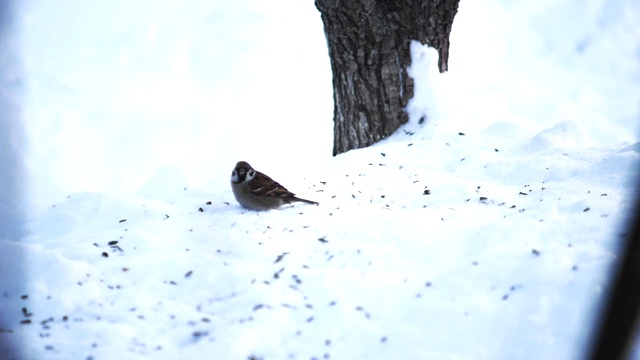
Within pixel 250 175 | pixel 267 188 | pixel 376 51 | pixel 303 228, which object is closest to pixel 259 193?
pixel 267 188

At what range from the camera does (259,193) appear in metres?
4.25

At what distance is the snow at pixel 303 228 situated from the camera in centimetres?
269

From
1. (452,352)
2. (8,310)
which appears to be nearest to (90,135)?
(8,310)

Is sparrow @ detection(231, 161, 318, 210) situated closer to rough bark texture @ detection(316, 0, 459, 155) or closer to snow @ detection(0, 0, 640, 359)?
snow @ detection(0, 0, 640, 359)

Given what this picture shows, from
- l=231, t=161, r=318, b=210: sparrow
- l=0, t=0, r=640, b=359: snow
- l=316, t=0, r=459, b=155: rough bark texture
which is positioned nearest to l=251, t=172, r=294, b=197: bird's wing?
l=231, t=161, r=318, b=210: sparrow

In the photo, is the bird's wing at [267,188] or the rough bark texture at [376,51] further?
the rough bark texture at [376,51]

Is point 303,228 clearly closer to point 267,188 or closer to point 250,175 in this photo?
point 267,188

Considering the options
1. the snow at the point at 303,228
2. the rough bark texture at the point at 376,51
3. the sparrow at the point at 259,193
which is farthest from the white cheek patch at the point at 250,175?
the rough bark texture at the point at 376,51

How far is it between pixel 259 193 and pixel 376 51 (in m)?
1.81

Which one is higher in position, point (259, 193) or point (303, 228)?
point (259, 193)

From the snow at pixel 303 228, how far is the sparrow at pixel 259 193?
0.30 feet

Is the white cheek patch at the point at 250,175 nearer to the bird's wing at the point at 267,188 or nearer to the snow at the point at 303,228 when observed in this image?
the bird's wing at the point at 267,188

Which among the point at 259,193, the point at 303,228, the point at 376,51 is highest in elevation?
the point at 376,51

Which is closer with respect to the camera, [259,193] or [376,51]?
[259,193]
